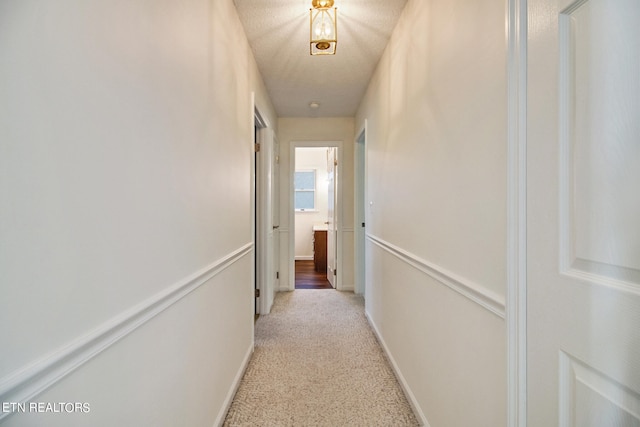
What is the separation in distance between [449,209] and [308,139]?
10.6 ft

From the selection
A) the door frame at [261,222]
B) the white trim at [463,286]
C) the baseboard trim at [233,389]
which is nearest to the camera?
the white trim at [463,286]

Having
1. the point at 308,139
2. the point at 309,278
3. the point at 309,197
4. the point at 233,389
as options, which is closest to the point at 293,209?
the point at 308,139

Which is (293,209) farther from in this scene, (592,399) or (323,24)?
(592,399)

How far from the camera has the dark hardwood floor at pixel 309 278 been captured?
→ 4617mm

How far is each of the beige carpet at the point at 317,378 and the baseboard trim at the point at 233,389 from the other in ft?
0.12

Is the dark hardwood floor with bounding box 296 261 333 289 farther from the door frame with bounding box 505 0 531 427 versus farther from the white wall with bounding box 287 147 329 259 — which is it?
the door frame with bounding box 505 0 531 427

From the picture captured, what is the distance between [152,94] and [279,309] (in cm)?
297

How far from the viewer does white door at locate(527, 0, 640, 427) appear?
529mm

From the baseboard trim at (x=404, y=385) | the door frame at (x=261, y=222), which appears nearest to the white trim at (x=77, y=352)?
the baseboard trim at (x=404, y=385)

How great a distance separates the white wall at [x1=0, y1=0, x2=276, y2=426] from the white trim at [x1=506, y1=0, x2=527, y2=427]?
0.98 meters

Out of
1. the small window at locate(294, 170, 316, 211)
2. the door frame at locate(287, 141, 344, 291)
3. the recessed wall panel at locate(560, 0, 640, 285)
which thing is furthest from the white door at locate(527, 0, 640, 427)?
the small window at locate(294, 170, 316, 211)

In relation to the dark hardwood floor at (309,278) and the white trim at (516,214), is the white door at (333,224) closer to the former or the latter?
the dark hardwood floor at (309,278)

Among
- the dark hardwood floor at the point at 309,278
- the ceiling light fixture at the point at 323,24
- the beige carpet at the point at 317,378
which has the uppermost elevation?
the ceiling light fixture at the point at 323,24

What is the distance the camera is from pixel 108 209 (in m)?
0.73
